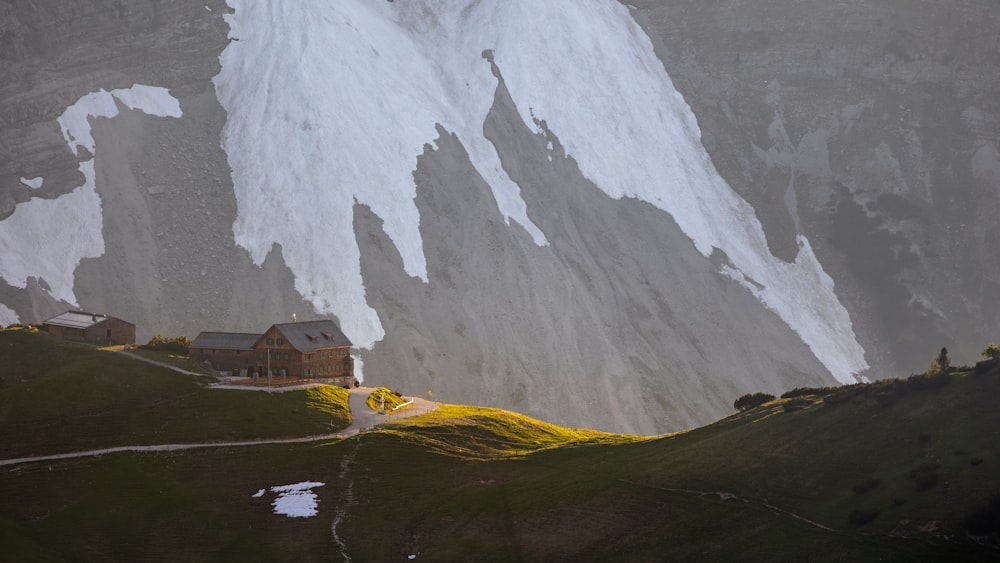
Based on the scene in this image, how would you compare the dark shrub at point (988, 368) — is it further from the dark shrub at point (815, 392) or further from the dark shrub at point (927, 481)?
the dark shrub at point (815, 392)

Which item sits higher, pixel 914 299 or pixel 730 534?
pixel 914 299

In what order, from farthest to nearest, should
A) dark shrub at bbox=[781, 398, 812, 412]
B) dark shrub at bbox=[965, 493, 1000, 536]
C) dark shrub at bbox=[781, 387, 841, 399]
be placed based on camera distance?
dark shrub at bbox=[781, 387, 841, 399], dark shrub at bbox=[781, 398, 812, 412], dark shrub at bbox=[965, 493, 1000, 536]

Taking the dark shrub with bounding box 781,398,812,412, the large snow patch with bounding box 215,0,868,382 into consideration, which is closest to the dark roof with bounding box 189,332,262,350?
the large snow patch with bounding box 215,0,868,382

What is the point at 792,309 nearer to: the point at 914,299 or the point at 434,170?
the point at 914,299

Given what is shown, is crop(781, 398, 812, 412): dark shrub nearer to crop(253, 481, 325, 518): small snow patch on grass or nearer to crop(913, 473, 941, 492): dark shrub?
crop(913, 473, 941, 492): dark shrub

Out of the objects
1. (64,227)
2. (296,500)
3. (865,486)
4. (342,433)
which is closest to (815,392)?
(865,486)

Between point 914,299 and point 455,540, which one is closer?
point 455,540

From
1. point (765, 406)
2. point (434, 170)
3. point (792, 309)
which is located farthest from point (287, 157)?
point (765, 406)
